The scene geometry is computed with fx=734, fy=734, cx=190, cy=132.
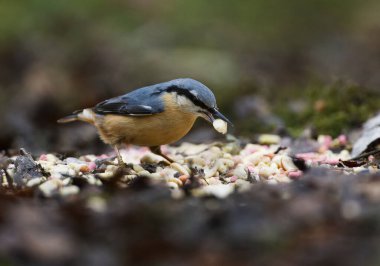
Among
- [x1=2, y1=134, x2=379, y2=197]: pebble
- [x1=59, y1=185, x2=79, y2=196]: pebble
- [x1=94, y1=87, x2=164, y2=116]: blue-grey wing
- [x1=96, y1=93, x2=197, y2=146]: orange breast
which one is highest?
[x1=94, y1=87, x2=164, y2=116]: blue-grey wing

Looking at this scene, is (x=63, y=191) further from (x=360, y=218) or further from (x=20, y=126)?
(x=20, y=126)

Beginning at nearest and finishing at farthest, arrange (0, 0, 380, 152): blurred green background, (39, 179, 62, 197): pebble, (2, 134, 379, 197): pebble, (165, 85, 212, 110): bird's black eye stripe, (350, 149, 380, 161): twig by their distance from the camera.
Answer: (39, 179, 62, 197): pebble < (2, 134, 379, 197): pebble < (350, 149, 380, 161): twig < (165, 85, 212, 110): bird's black eye stripe < (0, 0, 380, 152): blurred green background

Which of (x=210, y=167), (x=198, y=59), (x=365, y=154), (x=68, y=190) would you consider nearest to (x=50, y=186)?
(x=68, y=190)

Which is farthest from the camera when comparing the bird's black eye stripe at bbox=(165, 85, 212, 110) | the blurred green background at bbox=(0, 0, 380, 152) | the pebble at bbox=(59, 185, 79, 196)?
the blurred green background at bbox=(0, 0, 380, 152)

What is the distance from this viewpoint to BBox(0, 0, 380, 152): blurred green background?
7363 mm

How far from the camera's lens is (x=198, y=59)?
10719mm

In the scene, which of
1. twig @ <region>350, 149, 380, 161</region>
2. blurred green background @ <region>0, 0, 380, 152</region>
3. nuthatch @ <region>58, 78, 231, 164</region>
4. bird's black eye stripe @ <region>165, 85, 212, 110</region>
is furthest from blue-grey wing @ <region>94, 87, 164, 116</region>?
twig @ <region>350, 149, 380, 161</region>

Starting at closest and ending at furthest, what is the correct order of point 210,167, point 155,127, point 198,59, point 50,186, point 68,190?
point 68,190, point 50,186, point 210,167, point 155,127, point 198,59

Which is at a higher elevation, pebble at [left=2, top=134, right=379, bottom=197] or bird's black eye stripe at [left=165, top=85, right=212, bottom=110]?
bird's black eye stripe at [left=165, top=85, right=212, bottom=110]

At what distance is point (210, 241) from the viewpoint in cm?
305

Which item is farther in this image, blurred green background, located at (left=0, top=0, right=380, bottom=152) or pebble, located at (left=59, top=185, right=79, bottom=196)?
blurred green background, located at (left=0, top=0, right=380, bottom=152)

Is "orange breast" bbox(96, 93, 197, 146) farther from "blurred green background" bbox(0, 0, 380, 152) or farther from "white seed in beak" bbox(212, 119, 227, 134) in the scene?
"blurred green background" bbox(0, 0, 380, 152)

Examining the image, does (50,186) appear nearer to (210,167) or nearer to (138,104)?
(210,167)

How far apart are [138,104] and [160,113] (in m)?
0.21
